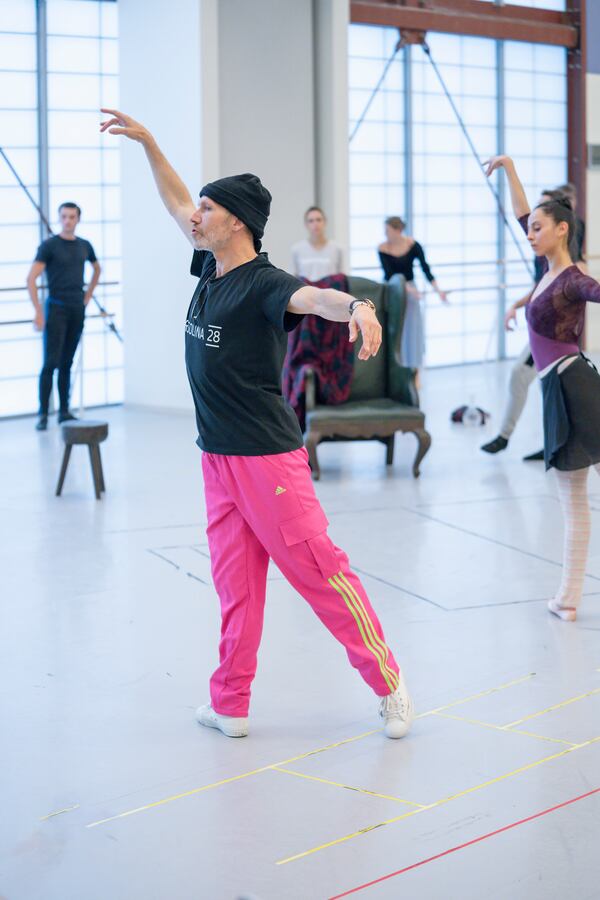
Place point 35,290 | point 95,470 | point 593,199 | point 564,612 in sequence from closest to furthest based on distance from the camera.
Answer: point 564,612 → point 95,470 → point 35,290 → point 593,199

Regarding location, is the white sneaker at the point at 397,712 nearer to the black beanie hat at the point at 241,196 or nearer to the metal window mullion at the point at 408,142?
the black beanie hat at the point at 241,196

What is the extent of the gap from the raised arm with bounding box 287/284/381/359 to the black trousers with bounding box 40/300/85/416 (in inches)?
241

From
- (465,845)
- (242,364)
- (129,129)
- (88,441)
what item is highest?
(129,129)

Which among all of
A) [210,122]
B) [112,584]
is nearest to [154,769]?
[112,584]

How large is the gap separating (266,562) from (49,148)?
7.30 meters

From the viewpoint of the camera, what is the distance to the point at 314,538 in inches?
133

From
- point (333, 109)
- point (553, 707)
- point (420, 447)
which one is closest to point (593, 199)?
point (333, 109)

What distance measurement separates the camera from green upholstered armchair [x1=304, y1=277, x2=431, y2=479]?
7.29 metres

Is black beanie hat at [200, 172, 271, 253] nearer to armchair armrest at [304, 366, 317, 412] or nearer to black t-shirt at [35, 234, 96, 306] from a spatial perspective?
armchair armrest at [304, 366, 317, 412]

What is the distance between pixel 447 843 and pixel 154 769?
821 mm

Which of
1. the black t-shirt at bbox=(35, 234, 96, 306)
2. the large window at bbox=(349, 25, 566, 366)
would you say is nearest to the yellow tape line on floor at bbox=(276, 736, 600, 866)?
the black t-shirt at bbox=(35, 234, 96, 306)

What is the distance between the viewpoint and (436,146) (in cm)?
1310

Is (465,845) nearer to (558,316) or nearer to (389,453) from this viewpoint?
(558,316)

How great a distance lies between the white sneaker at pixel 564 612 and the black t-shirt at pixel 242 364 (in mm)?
1621
